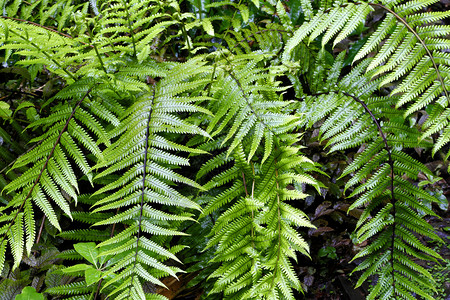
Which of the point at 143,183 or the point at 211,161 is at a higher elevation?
the point at 143,183

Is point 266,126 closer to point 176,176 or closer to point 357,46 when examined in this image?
point 176,176

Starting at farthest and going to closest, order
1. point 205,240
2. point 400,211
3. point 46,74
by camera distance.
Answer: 1. point 46,74
2. point 205,240
3. point 400,211

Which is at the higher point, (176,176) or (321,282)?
(176,176)

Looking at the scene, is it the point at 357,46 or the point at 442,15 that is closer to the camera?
the point at 442,15

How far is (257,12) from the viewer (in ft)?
8.98

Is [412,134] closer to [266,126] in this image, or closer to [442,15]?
[442,15]


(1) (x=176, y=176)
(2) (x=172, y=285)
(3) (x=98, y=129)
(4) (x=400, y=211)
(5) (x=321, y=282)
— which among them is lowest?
(5) (x=321, y=282)

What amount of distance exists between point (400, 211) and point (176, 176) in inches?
46.0

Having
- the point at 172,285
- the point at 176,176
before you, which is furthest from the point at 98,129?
the point at 172,285

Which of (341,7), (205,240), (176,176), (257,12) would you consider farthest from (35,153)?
(257,12)

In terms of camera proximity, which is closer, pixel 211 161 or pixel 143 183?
pixel 143 183

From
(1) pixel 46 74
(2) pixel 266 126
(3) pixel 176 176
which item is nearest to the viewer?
(3) pixel 176 176

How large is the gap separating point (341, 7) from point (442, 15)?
473mm

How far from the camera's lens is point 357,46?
2.56 m
